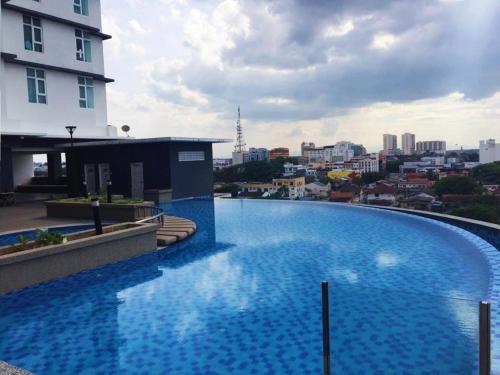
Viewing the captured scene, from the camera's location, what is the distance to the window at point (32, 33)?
21.5 m

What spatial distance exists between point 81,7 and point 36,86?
603 cm

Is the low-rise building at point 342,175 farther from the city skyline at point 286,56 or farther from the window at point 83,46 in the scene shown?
the window at point 83,46

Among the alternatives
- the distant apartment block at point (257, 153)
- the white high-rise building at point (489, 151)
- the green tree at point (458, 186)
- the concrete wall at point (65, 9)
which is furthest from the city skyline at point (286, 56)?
the distant apartment block at point (257, 153)

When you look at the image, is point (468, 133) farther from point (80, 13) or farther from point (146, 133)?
point (80, 13)

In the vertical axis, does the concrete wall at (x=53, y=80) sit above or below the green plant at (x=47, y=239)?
above

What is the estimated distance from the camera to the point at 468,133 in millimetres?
29109

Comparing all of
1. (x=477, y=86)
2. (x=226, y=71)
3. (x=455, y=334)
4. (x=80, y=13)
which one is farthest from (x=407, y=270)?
(x=80, y=13)

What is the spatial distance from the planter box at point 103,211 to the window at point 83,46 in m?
12.1

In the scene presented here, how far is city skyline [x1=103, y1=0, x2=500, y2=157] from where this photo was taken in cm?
1709

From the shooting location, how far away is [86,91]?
25.0 meters

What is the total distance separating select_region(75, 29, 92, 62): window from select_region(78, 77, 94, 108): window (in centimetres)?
126

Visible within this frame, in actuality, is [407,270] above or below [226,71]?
below

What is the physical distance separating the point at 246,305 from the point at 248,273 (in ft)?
6.41

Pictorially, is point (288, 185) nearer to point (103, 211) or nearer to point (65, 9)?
point (65, 9)
